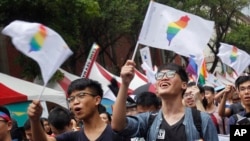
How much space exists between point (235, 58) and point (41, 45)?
4.55 meters

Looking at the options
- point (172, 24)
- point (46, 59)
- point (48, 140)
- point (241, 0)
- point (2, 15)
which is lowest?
point (48, 140)

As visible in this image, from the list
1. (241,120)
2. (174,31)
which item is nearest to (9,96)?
(174,31)

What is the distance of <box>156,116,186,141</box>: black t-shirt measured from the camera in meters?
3.24

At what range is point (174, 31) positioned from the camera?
4547 millimetres

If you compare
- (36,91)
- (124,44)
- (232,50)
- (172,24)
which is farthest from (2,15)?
(124,44)

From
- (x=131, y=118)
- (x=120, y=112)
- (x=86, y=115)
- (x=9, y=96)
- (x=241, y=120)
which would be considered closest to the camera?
(x=120, y=112)

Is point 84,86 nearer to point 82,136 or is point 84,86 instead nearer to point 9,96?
point 82,136

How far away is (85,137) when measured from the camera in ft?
11.2

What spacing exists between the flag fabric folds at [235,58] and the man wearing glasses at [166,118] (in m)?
3.88

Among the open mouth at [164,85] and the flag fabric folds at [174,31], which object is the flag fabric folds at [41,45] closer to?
the open mouth at [164,85]

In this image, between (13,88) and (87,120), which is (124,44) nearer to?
(13,88)

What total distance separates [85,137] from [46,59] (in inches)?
23.2

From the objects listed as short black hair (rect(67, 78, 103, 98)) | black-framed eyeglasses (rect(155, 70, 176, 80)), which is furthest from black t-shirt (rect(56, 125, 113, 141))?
black-framed eyeglasses (rect(155, 70, 176, 80))

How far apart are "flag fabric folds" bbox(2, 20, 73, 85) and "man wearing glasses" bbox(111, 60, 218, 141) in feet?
1.53
